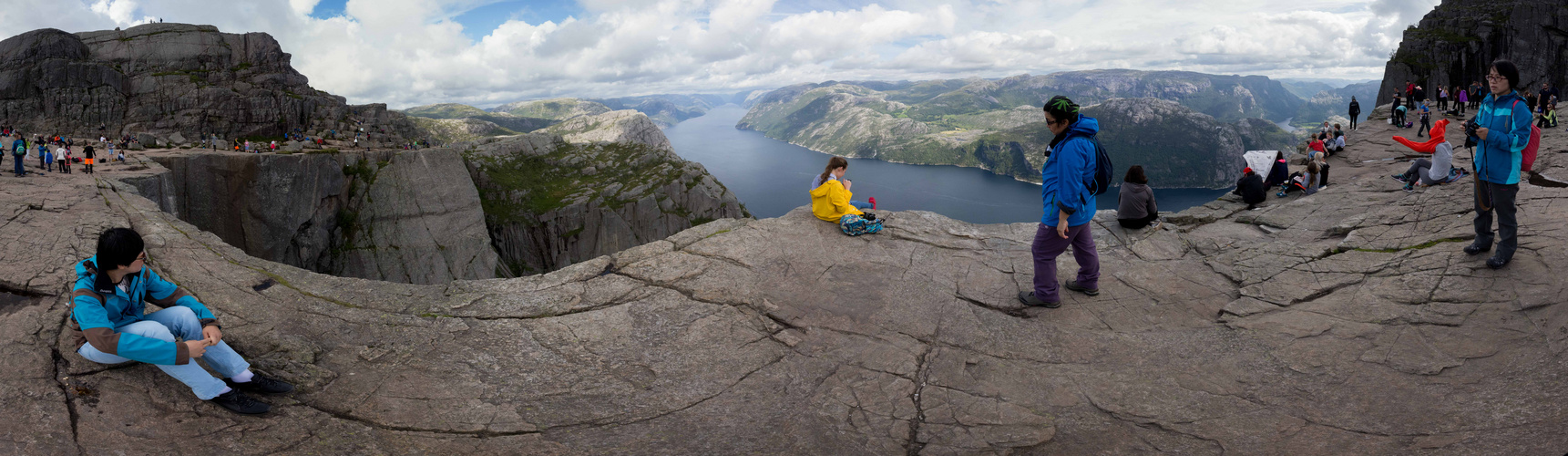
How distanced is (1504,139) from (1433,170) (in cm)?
574

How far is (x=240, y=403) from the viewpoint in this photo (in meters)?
5.80

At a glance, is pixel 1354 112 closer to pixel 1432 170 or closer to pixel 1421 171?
pixel 1421 171

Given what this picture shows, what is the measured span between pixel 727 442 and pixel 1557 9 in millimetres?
104809

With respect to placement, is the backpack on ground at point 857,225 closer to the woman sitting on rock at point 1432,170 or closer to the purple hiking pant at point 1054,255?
the purple hiking pant at point 1054,255

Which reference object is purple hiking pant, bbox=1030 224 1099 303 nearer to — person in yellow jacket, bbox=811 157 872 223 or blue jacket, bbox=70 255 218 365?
person in yellow jacket, bbox=811 157 872 223

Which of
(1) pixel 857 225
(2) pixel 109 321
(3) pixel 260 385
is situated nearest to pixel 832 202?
(1) pixel 857 225

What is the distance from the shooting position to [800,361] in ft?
25.6

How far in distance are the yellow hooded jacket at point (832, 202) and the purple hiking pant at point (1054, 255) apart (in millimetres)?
4481

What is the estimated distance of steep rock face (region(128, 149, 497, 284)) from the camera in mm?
39562

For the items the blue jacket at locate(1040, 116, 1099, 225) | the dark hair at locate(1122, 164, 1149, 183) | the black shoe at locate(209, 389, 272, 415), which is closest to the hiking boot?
the blue jacket at locate(1040, 116, 1099, 225)

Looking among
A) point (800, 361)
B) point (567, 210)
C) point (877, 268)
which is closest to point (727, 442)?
point (800, 361)

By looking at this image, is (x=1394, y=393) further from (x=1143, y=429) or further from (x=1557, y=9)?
(x=1557, y=9)

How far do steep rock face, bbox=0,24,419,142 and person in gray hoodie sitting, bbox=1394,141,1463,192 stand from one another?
261 ft

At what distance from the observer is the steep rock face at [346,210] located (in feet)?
130
